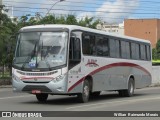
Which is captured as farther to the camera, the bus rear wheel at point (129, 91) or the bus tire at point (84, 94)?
the bus rear wheel at point (129, 91)

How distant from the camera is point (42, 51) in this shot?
18250 mm

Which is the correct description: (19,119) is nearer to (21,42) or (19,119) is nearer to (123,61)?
(21,42)

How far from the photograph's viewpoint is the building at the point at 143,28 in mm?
156250

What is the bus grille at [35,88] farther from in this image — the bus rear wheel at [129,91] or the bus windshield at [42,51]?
the bus rear wheel at [129,91]

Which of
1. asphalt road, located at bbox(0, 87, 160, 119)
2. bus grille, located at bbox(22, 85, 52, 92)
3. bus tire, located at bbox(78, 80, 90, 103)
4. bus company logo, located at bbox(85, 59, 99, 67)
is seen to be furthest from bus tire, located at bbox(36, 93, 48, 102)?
bus company logo, located at bbox(85, 59, 99, 67)

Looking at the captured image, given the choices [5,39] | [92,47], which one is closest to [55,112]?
[92,47]

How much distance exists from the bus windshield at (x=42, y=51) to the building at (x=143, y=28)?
139 m

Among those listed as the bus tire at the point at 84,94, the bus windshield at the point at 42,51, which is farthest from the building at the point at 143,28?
the bus windshield at the point at 42,51

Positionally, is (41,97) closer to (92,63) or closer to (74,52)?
(92,63)

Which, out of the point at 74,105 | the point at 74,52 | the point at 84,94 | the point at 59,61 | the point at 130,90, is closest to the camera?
the point at 59,61

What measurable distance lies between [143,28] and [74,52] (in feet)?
465

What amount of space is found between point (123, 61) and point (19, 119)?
39.1 feet

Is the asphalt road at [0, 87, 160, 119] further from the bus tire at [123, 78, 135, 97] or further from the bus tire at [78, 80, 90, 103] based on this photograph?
the bus tire at [123, 78, 135, 97]

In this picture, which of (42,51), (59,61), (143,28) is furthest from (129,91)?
(143,28)
